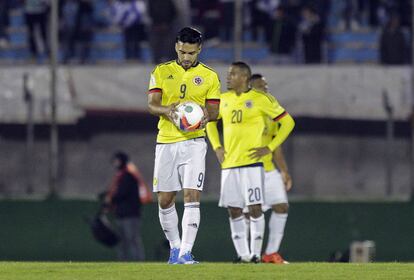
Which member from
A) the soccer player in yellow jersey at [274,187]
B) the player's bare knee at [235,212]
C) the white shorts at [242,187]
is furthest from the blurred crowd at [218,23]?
the player's bare knee at [235,212]

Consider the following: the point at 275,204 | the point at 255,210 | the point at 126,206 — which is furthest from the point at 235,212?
the point at 126,206

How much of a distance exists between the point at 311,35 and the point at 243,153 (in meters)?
7.30

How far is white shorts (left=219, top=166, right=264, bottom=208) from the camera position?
14.7 meters

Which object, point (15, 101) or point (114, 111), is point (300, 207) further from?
point (15, 101)

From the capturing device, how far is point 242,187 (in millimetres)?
14688

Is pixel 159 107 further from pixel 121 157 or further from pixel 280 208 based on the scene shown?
pixel 121 157

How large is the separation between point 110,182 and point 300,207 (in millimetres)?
2854

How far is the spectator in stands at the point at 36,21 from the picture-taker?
22.5 m

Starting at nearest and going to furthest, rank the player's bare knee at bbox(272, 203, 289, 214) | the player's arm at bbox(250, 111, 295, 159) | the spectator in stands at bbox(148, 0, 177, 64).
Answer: the player's arm at bbox(250, 111, 295, 159) → the player's bare knee at bbox(272, 203, 289, 214) → the spectator in stands at bbox(148, 0, 177, 64)

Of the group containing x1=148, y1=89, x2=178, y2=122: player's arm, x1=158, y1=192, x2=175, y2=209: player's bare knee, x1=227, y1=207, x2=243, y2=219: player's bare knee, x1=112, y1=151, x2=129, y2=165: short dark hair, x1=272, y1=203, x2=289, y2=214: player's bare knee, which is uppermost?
x1=148, y1=89, x2=178, y2=122: player's arm

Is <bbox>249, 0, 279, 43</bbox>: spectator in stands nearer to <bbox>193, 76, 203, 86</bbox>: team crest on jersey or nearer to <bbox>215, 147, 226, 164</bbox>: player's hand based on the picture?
<bbox>215, 147, 226, 164</bbox>: player's hand

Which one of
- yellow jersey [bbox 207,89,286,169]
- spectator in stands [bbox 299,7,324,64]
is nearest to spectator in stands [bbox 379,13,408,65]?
spectator in stands [bbox 299,7,324,64]

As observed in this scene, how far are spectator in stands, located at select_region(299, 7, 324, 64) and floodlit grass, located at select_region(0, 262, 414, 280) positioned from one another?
892 centimetres

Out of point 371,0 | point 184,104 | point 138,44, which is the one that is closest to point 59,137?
point 138,44
